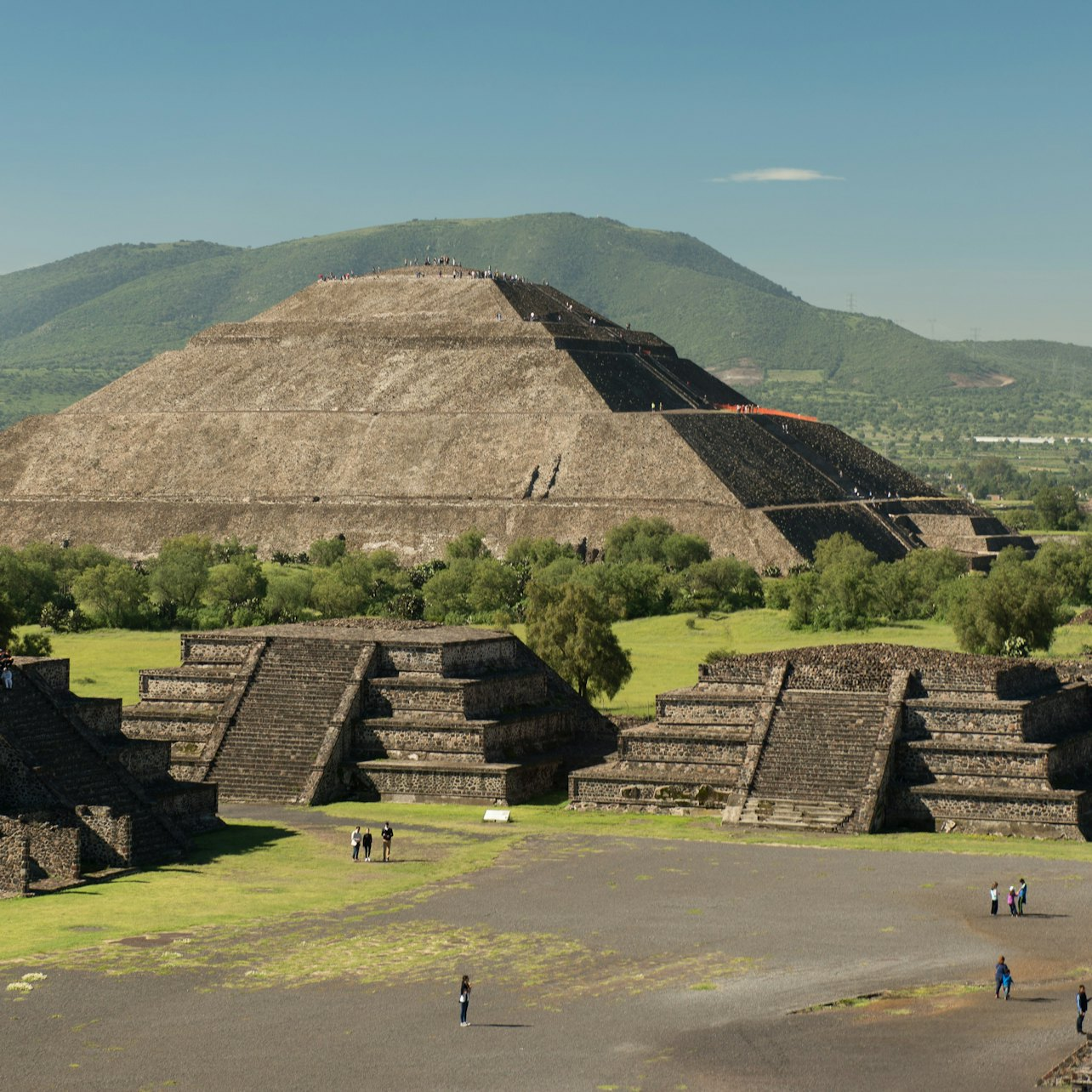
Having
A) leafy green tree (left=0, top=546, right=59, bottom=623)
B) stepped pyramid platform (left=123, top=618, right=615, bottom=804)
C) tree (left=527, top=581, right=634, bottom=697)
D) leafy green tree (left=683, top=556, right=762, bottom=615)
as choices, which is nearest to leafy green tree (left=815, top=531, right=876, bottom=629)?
leafy green tree (left=683, top=556, right=762, bottom=615)

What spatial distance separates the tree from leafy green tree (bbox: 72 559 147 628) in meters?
33.8

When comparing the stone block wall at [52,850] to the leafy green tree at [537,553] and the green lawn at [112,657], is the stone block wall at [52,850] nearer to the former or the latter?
the green lawn at [112,657]

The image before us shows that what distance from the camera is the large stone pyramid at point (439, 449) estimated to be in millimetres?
124562

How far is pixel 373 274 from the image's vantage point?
171125 mm

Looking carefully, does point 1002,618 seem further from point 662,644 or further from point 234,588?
point 234,588

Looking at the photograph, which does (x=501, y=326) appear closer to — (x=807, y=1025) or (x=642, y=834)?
(x=642, y=834)

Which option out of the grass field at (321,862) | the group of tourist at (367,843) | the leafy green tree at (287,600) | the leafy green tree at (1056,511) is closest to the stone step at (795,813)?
the grass field at (321,862)

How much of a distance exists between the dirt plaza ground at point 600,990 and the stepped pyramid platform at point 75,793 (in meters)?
5.40

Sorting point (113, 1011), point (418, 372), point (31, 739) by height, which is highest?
point (418, 372)

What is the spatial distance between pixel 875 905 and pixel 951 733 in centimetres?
1050

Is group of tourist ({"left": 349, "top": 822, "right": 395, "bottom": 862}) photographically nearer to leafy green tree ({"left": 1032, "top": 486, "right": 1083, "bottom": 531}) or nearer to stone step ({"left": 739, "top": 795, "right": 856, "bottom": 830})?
stone step ({"left": 739, "top": 795, "right": 856, "bottom": 830})

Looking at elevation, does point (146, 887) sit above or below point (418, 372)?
below

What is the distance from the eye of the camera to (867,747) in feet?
152

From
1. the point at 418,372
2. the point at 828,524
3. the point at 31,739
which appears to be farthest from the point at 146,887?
the point at 418,372
